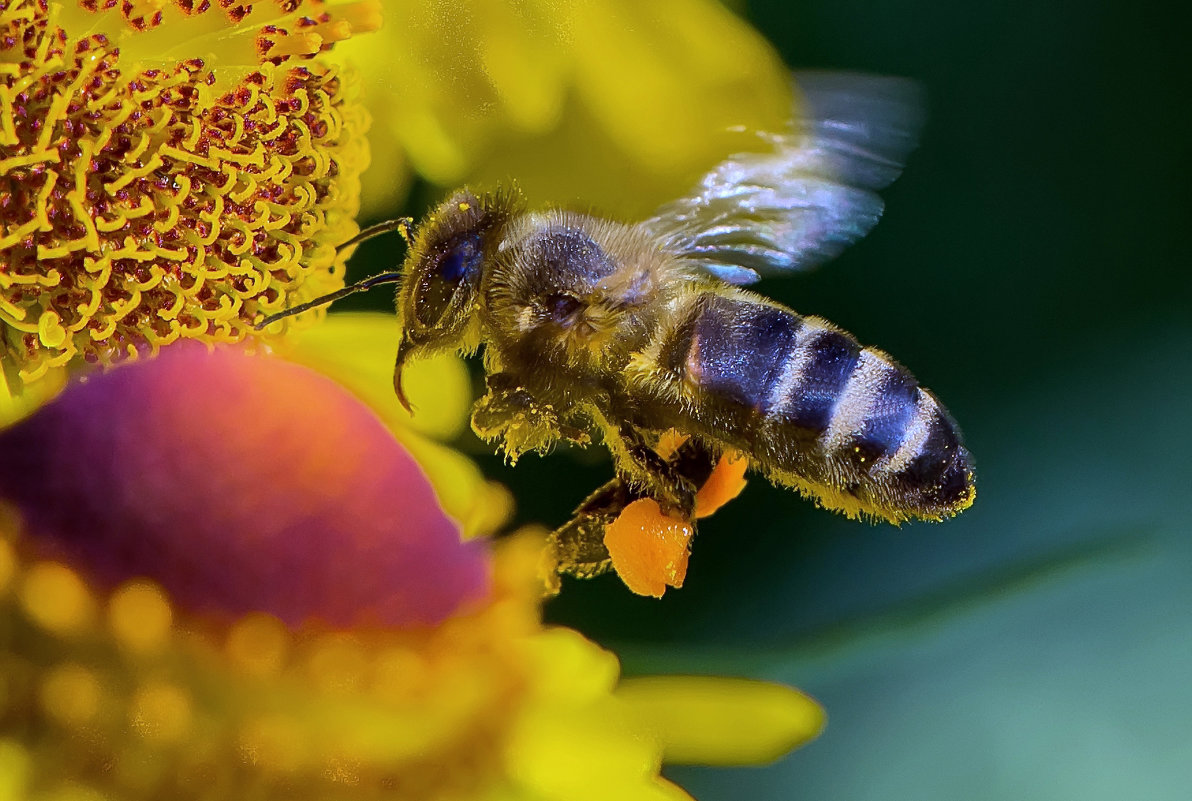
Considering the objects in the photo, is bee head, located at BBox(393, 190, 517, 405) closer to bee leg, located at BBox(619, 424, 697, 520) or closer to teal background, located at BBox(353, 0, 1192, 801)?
bee leg, located at BBox(619, 424, 697, 520)

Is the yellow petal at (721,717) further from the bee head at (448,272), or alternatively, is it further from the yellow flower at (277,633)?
the bee head at (448,272)

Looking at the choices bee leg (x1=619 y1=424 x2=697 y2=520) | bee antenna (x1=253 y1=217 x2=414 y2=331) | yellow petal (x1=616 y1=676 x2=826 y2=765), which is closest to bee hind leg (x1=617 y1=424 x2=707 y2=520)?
bee leg (x1=619 y1=424 x2=697 y2=520)

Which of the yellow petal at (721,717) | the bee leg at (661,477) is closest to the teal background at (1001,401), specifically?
the yellow petal at (721,717)

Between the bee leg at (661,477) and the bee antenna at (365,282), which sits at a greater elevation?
the bee antenna at (365,282)

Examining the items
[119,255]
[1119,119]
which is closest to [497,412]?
[119,255]

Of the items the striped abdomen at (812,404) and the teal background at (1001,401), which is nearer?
the striped abdomen at (812,404)

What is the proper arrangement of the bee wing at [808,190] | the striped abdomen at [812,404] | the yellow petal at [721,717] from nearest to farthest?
the striped abdomen at [812,404]
the bee wing at [808,190]
the yellow petal at [721,717]
